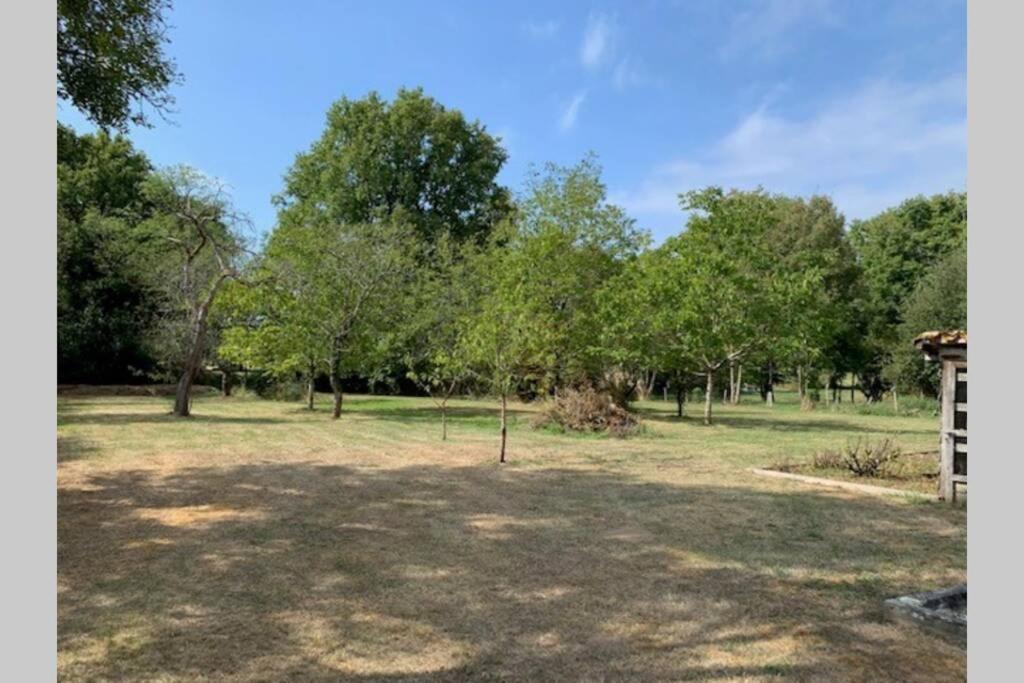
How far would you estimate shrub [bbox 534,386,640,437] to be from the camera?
52.5 ft

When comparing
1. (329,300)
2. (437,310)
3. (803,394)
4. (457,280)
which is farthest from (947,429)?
(803,394)

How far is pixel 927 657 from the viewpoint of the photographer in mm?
3678

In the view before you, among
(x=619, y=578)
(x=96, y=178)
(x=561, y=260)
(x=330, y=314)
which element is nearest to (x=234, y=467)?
(x=619, y=578)

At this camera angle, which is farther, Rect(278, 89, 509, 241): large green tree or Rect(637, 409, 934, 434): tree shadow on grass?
Rect(278, 89, 509, 241): large green tree

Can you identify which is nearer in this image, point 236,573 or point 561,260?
point 236,573

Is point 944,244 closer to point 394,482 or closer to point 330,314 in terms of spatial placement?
point 330,314

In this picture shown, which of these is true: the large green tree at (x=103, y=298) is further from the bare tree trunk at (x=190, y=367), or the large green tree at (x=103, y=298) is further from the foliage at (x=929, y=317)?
the foliage at (x=929, y=317)

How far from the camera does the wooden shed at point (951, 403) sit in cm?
783

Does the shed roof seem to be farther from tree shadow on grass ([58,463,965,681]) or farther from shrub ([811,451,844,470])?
shrub ([811,451,844,470])

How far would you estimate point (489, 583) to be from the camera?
16.0ft

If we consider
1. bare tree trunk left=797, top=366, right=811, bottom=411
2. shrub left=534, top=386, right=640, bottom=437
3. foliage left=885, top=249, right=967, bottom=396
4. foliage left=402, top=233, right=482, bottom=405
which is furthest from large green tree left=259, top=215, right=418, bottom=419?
foliage left=885, top=249, right=967, bottom=396

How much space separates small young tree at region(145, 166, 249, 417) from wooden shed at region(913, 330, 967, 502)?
53.1 ft

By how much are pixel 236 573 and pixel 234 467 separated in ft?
17.8

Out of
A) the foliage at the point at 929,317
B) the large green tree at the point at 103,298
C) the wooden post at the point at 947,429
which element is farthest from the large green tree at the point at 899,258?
the large green tree at the point at 103,298
